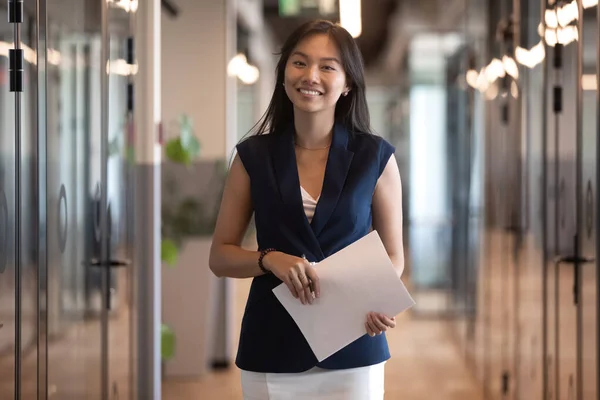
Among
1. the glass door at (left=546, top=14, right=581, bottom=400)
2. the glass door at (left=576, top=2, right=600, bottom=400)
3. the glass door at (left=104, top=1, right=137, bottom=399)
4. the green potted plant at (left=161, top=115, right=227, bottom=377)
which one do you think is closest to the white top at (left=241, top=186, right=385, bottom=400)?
the glass door at (left=576, top=2, right=600, bottom=400)

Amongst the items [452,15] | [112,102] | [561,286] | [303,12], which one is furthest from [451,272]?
[112,102]

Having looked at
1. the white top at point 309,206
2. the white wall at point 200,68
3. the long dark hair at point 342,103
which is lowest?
the white top at point 309,206

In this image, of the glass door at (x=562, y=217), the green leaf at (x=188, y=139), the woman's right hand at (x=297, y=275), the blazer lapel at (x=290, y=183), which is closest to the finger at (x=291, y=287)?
the woman's right hand at (x=297, y=275)

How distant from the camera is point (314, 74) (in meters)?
1.84

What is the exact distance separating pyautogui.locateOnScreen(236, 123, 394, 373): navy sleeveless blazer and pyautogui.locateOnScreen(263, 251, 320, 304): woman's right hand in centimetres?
7

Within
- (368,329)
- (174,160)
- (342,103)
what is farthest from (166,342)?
(368,329)

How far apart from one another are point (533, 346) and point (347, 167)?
8.55 ft

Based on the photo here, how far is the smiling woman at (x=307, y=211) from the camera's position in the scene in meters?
1.84

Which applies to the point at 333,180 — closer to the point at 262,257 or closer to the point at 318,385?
the point at 262,257

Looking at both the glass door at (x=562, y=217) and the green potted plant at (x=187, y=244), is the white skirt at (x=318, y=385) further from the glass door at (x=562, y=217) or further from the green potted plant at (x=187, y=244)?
the green potted plant at (x=187, y=244)

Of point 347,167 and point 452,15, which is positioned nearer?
point 347,167

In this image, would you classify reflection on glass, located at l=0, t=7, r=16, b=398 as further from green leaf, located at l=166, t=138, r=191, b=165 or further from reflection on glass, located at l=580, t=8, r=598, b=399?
green leaf, located at l=166, t=138, r=191, b=165

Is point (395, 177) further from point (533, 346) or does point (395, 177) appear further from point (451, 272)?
point (451, 272)

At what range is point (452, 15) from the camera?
534 centimetres
